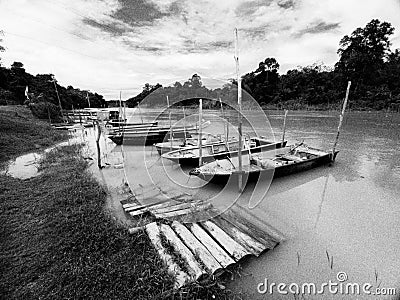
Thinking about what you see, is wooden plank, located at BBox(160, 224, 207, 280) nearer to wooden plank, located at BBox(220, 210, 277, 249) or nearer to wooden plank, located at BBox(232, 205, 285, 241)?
wooden plank, located at BBox(220, 210, 277, 249)

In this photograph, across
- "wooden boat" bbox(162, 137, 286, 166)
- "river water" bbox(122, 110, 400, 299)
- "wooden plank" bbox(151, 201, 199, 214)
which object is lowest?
"river water" bbox(122, 110, 400, 299)

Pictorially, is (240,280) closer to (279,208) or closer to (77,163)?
(279,208)

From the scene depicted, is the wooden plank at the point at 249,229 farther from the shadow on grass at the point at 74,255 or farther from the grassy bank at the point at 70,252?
the grassy bank at the point at 70,252

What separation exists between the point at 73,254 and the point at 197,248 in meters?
1.60

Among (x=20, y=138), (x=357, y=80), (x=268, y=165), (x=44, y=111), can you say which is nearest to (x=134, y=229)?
(x=268, y=165)

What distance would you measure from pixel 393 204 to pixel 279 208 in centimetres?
248

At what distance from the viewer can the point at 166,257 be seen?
103 inches

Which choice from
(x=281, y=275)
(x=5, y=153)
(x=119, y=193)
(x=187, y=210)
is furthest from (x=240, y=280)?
(x=5, y=153)

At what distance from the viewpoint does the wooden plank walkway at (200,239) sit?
2494 mm

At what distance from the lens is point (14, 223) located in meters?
3.46

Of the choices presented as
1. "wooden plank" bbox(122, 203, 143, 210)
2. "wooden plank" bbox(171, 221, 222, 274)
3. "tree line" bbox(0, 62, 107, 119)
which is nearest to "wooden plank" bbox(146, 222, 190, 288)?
"wooden plank" bbox(171, 221, 222, 274)

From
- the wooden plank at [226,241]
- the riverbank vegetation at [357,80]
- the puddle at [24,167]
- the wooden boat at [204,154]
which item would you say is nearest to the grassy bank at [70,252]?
the wooden plank at [226,241]

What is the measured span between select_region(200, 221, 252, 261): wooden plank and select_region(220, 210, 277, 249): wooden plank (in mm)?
414

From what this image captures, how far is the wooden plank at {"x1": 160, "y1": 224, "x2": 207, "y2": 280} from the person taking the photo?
2.37 m
